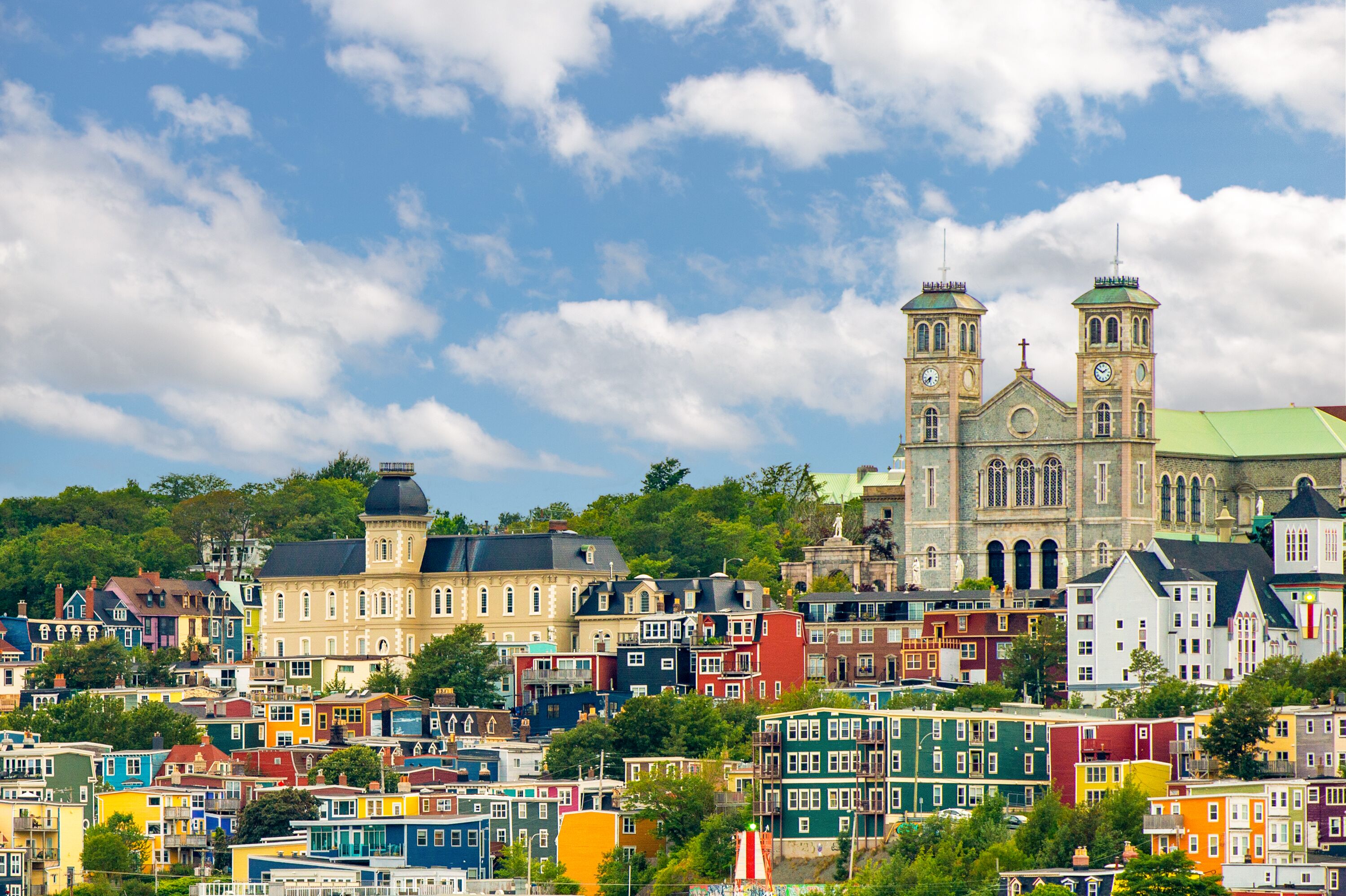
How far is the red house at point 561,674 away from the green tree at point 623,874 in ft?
85.5

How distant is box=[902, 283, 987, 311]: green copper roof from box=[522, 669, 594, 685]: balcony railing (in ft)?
118

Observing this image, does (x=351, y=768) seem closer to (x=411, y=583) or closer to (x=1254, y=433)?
(x=411, y=583)

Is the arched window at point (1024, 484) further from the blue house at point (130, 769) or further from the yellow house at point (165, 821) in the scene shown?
the yellow house at point (165, 821)

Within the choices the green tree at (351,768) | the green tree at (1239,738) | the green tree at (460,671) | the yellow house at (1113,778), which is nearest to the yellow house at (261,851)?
the green tree at (351,768)

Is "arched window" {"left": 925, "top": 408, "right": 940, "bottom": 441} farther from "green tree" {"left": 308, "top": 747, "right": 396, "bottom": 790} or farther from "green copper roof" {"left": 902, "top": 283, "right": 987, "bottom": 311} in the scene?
"green tree" {"left": 308, "top": 747, "right": 396, "bottom": 790}

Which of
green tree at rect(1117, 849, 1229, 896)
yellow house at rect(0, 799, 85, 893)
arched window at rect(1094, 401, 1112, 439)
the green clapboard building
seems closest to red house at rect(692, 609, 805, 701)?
the green clapboard building

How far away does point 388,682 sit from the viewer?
148 meters

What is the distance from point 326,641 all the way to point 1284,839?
218 feet

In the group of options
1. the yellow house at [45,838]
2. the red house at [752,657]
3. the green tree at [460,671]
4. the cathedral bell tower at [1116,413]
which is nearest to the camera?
the yellow house at [45,838]

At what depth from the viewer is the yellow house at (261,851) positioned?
110 meters

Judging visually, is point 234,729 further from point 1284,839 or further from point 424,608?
point 1284,839

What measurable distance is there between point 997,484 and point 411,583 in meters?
30.8

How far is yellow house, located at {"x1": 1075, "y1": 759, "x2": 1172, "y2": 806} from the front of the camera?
110 meters

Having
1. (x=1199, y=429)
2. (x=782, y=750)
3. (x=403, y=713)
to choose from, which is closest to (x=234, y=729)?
(x=403, y=713)
